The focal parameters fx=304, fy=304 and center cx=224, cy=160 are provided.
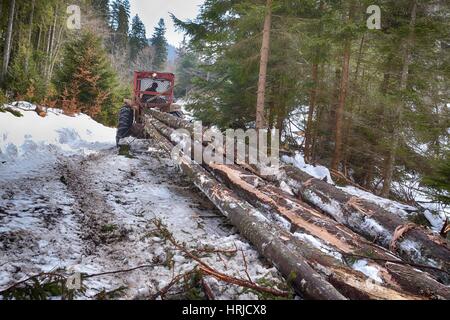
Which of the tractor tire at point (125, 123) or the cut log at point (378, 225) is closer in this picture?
the cut log at point (378, 225)

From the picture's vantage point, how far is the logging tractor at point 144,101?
10.8 m

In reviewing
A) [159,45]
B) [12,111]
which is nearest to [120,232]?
[12,111]

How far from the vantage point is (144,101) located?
11.5 meters

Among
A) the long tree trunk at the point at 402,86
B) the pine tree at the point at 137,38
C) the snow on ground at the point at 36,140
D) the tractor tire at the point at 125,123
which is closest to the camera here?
the snow on ground at the point at 36,140

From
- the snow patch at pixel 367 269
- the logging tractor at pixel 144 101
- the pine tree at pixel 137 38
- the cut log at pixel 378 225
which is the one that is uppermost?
the pine tree at pixel 137 38

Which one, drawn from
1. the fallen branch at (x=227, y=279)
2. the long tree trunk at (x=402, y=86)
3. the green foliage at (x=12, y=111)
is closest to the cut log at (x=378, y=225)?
the fallen branch at (x=227, y=279)

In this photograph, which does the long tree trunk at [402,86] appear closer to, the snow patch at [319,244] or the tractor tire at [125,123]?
the snow patch at [319,244]

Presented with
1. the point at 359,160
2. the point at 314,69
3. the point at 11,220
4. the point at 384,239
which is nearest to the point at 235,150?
the point at 384,239

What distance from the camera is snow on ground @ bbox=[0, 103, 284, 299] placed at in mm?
3027

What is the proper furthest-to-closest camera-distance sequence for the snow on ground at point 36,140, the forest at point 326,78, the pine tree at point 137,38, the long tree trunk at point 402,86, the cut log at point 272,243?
the pine tree at point 137,38 → the forest at point 326,78 → the long tree trunk at point 402,86 → the snow on ground at point 36,140 → the cut log at point 272,243

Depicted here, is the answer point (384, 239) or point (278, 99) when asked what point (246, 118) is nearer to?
point (278, 99)

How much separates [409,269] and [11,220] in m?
4.59

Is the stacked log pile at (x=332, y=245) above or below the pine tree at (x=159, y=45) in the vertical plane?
below

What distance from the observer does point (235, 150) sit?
276 inches
